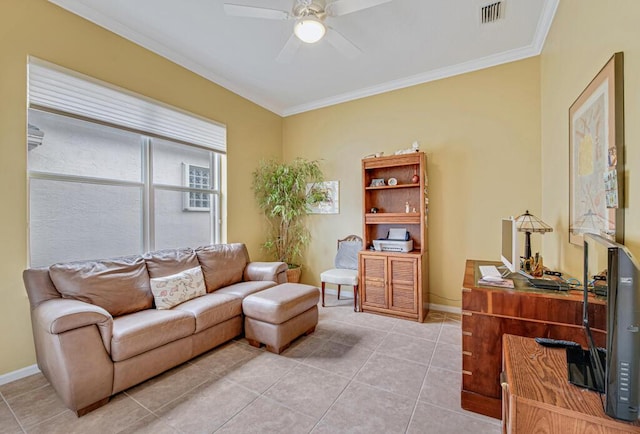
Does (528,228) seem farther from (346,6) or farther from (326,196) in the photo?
(326,196)

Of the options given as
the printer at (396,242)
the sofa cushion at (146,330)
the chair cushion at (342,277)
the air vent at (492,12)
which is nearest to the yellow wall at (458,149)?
the printer at (396,242)

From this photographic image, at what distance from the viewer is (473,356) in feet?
5.78

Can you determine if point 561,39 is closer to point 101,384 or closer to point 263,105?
point 263,105

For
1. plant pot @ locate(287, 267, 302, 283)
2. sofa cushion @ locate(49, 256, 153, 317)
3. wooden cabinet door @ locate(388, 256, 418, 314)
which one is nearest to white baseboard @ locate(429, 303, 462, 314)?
wooden cabinet door @ locate(388, 256, 418, 314)

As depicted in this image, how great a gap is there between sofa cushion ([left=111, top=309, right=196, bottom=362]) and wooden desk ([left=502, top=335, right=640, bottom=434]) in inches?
87.2

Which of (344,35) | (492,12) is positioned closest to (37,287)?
(344,35)

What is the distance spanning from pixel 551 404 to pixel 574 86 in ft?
7.21

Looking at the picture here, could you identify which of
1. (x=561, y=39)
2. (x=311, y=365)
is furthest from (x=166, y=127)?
(x=561, y=39)

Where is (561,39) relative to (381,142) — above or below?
above

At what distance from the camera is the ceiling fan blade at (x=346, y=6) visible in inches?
74.5

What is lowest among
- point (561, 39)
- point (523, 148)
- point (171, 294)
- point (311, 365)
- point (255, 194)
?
point (311, 365)

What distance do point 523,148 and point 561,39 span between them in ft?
3.72

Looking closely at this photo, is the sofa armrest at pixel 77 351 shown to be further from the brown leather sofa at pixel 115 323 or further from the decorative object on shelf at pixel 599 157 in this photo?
the decorative object on shelf at pixel 599 157

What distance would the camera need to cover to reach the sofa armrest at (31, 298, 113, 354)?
1703 mm
